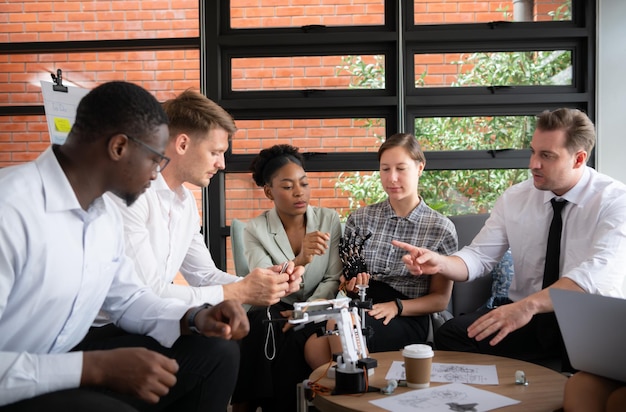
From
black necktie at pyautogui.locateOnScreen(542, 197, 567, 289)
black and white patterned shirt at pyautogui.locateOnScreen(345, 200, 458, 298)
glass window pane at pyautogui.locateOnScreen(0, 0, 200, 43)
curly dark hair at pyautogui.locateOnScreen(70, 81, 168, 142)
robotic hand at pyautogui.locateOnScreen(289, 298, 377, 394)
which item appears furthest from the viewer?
glass window pane at pyautogui.locateOnScreen(0, 0, 200, 43)

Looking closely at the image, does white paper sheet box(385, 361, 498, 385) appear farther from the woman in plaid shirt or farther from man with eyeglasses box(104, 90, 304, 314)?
the woman in plaid shirt

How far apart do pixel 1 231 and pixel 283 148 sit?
2.14 metres

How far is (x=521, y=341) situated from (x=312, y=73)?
7.12 feet

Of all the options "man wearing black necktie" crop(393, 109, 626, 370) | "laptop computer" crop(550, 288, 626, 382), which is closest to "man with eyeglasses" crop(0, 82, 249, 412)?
"laptop computer" crop(550, 288, 626, 382)

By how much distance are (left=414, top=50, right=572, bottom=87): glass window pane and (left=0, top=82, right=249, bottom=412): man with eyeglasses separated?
2.73 metres

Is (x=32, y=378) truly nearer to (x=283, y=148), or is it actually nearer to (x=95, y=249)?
(x=95, y=249)

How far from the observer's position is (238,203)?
14.1ft

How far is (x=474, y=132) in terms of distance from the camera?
421cm

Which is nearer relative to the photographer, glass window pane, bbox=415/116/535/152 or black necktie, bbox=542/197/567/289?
black necktie, bbox=542/197/567/289

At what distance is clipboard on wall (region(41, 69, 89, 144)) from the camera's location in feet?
10.9

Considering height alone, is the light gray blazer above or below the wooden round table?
above

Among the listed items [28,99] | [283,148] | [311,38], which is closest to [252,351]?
[283,148]

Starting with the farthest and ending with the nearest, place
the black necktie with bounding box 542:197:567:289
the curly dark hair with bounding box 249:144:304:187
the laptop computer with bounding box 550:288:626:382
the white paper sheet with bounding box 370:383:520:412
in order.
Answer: the curly dark hair with bounding box 249:144:304:187 < the black necktie with bounding box 542:197:567:289 < the white paper sheet with bounding box 370:383:520:412 < the laptop computer with bounding box 550:288:626:382

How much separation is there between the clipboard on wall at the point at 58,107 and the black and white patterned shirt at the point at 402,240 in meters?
1.56
